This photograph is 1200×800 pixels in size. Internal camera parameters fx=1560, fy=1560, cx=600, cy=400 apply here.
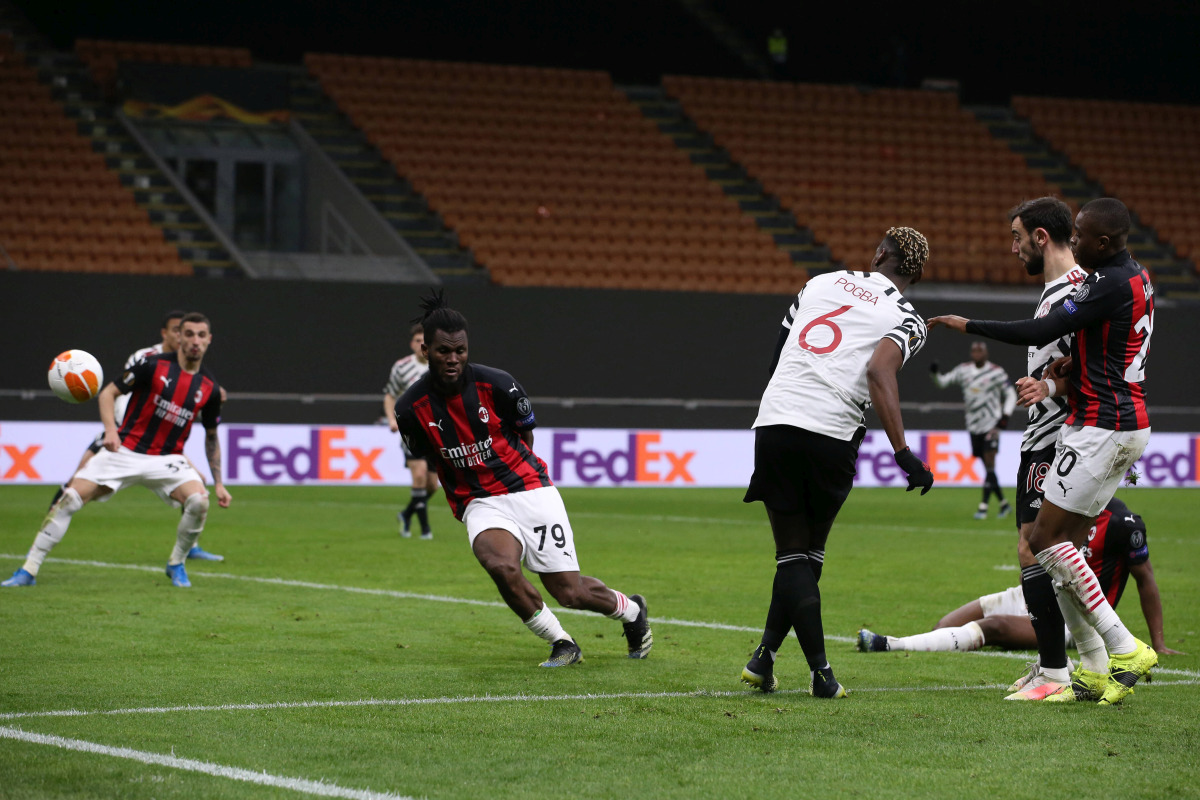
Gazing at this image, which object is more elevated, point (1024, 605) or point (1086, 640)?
point (1086, 640)

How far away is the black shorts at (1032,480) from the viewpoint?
6555 mm

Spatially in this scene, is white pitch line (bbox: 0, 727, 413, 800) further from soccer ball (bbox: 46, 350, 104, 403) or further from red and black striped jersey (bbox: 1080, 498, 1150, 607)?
soccer ball (bbox: 46, 350, 104, 403)

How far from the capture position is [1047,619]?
6.57m

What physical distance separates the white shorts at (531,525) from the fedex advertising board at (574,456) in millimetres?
13608

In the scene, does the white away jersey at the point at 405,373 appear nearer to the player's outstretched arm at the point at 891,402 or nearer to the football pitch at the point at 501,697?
the football pitch at the point at 501,697

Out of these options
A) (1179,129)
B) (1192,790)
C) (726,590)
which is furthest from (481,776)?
(1179,129)

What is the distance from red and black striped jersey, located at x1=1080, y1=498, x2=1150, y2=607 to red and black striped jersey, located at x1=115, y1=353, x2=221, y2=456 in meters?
6.26

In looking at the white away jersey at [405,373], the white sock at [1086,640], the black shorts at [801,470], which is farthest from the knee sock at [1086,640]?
the white away jersey at [405,373]

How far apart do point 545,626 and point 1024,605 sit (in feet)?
8.49

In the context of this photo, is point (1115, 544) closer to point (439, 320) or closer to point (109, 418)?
point (439, 320)

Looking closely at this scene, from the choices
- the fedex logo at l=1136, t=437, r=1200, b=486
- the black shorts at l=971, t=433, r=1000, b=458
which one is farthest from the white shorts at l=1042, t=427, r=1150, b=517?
the fedex logo at l=1136, t=437, r=1200, b=486

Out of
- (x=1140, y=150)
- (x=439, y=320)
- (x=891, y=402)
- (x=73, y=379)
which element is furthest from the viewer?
(x=1140, y=150)

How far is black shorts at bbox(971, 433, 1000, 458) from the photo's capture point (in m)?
19.7

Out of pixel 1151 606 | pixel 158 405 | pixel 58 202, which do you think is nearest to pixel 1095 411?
pixel 1151 606
